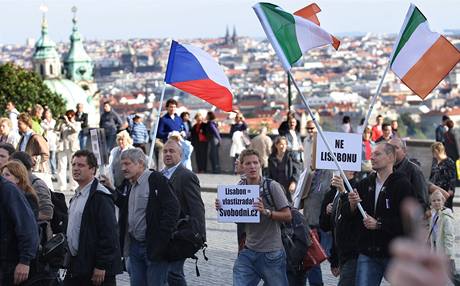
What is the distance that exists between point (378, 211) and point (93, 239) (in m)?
1.61

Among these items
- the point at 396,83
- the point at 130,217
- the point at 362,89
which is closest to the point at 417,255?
the point at 130,217

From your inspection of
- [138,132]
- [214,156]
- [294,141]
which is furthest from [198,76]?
[214,156]

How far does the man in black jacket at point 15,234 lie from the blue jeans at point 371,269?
6.14 feet

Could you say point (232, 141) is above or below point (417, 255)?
below

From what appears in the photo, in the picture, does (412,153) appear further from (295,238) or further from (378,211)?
(378,211)

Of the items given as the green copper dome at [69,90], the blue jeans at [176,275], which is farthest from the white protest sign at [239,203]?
the green copper dome at [69,90]

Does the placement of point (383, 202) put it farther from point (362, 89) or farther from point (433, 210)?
point (362, 89)

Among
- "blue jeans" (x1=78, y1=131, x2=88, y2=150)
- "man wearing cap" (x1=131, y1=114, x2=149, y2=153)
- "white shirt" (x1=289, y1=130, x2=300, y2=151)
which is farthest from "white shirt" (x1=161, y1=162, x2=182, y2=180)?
"blue jeans" (x1=78, y1=131, x2=88, y2=150)

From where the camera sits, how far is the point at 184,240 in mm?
7840

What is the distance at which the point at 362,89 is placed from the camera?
173875 mm

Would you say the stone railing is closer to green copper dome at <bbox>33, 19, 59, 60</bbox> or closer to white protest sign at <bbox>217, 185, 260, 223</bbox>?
white protest sign at <bbox>217, 185, 260, 223</bbox>

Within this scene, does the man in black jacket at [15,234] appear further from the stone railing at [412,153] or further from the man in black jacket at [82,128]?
the man in black jacket at [82,128]

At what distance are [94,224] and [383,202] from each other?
162 cm

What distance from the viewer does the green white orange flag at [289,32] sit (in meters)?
9.27
